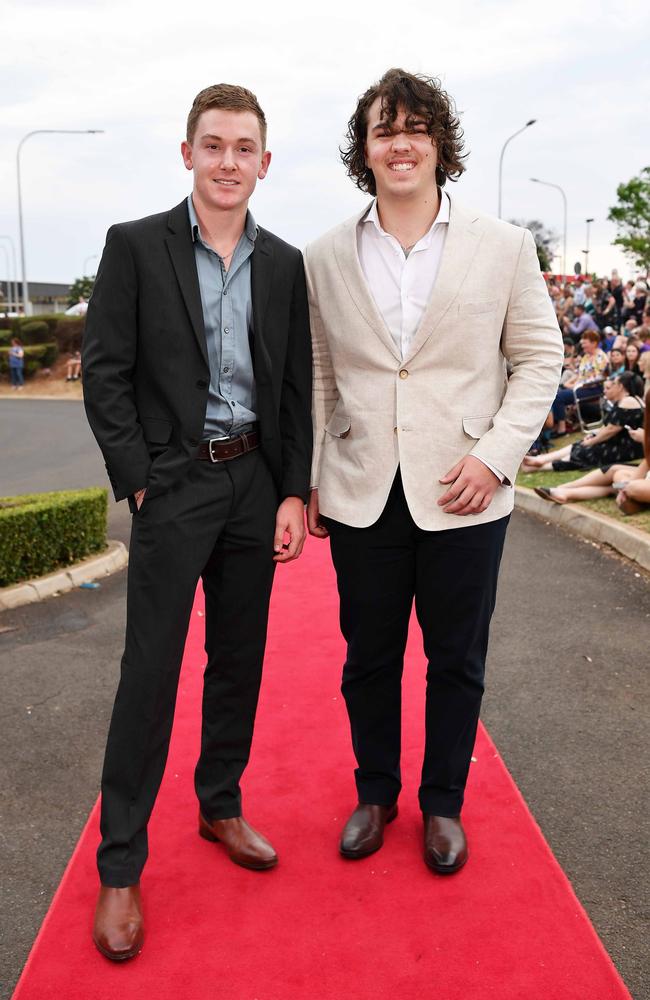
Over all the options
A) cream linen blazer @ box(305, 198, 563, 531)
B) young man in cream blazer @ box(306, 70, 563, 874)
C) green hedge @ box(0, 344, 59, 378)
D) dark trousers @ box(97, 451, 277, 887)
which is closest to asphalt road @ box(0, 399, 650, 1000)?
dark trousers @ box(97, 451, 277, 887)

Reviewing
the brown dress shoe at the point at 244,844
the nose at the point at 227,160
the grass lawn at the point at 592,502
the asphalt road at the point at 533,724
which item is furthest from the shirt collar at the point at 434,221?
the grass lawn at the point at 592,502

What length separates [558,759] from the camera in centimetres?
405

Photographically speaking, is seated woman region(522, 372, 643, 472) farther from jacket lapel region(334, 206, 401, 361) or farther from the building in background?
the building in background

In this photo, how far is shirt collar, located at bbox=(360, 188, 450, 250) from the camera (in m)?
3.01

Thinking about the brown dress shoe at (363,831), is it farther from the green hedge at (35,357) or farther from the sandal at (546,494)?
the green hedge at (35,357)

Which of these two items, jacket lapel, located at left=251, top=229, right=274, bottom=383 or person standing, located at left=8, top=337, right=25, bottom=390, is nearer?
jacket lapel, located at left=251, top=229, right=274, bottom=383

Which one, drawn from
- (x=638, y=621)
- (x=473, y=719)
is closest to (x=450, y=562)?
(x=473, y=719)

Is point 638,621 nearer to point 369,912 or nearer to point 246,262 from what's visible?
point 369,912

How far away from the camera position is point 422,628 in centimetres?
326

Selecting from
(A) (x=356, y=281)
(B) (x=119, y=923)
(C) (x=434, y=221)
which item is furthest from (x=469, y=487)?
(B) (x=119, y=923)

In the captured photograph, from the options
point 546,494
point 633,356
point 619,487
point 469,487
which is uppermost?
point 469,487

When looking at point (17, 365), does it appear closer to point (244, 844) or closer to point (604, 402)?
point (604, 402)

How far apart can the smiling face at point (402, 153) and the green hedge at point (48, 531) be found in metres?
4.51

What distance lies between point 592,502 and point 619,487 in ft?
1.33
